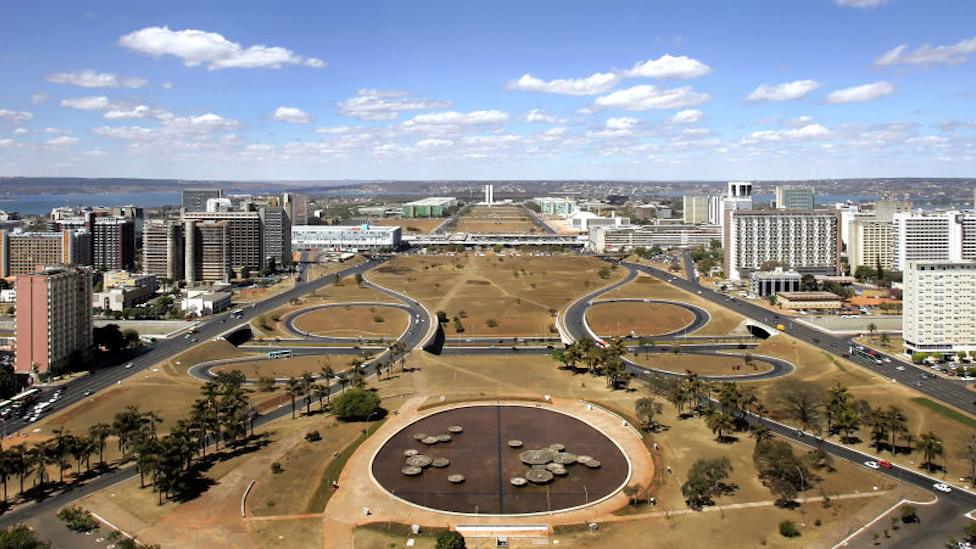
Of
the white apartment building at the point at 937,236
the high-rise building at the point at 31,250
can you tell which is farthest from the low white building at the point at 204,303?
the white apartment building at the point at 937,236

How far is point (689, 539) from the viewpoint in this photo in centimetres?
4284

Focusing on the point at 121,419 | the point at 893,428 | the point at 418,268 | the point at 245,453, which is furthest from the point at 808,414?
the point at 418,268

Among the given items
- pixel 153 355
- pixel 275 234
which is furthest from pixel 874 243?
pixel 153 355

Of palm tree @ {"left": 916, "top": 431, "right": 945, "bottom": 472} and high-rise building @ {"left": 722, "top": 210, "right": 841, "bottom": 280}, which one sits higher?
high-rise building @ {"left": 722, "top": 210, "right": 841, "bottom": 280}

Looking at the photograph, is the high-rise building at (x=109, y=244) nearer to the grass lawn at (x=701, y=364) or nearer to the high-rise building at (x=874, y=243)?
the grass lawn at (x=701, y=364)

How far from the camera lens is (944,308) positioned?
8412 centimetres

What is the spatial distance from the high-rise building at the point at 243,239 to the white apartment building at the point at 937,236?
5022 inches

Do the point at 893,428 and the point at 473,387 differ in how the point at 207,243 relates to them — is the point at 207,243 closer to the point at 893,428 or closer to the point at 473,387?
the point at 473,387

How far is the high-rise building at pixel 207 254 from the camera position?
465ft

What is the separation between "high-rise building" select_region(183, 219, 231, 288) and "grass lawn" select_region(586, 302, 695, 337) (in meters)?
73.4

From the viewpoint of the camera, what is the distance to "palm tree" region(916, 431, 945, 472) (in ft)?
172

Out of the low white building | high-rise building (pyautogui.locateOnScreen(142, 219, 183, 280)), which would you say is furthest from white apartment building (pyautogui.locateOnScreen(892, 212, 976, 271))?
high-rise building (pyautogui.locateOnScreen(142, 219, 183, 280))

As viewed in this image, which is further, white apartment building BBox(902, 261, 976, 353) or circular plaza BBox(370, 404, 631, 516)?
white apartment building BBox(902, 261, 976, 353)

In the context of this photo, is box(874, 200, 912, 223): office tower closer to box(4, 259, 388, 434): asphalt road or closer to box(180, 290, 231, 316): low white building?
box(4, 259, 388, 434): asphalt road
